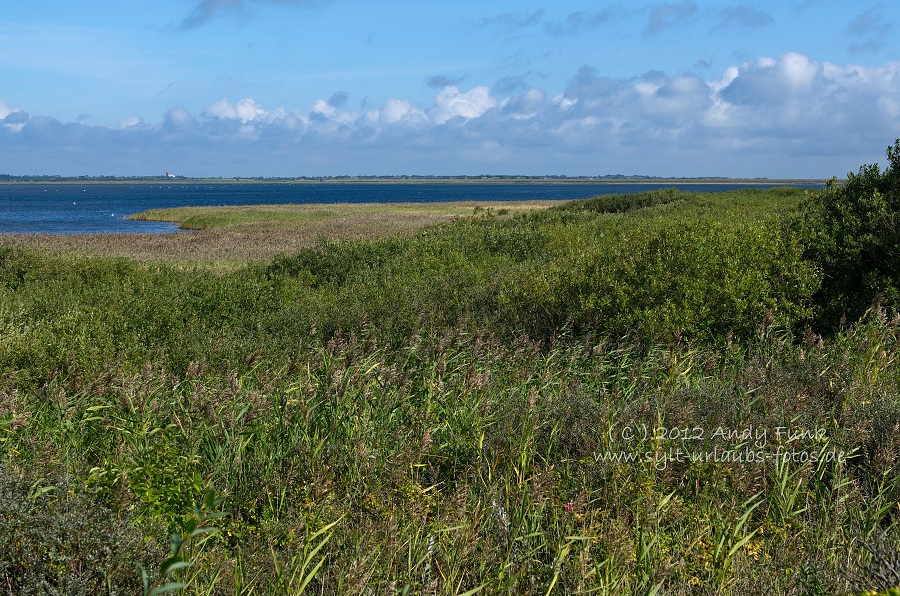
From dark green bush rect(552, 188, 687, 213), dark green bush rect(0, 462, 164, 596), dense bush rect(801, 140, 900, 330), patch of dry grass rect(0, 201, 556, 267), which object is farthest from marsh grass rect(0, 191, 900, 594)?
dark green bush rect(552, 188, 687, 213)

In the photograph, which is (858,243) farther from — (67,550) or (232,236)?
(232,236)

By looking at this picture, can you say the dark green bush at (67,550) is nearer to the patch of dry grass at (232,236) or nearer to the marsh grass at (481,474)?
the marsh grass at (481,474)

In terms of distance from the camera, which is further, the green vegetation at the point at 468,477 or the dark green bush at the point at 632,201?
the dark green bush at the point at 632,201

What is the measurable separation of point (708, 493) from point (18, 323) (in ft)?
40.4

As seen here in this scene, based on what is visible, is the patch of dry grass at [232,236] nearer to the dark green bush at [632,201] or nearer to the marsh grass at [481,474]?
the dark green bush at [632,201]

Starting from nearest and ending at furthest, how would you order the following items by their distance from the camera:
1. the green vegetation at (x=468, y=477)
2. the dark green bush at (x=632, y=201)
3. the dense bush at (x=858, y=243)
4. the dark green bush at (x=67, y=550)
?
the dark green bush at (x=67, y=550)
the green vegetation at (x=468, y=477)
the dense bush at (x=858, y=243)
the dark green bush at (x=632, y=201)

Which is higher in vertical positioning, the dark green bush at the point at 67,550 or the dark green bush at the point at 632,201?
→ the dark green bush at the point at 632,201

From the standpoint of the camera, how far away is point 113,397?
6.66 metres

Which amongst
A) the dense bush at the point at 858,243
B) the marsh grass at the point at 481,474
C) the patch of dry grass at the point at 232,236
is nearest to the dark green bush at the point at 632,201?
the patch of dry grass at the point at 232,236

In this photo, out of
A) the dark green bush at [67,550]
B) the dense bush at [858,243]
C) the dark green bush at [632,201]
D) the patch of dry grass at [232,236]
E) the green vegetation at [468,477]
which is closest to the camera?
the dark green bush at [67,550]

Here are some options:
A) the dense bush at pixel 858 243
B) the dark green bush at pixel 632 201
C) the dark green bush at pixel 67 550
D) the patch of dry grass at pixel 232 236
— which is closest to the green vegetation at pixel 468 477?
the dark green bush at pixel 67 550

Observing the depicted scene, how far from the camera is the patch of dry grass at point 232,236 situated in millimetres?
32344

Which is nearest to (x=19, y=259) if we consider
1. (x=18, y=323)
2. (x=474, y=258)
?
(x=18, y=323)

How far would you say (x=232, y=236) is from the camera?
43312 millimetres
